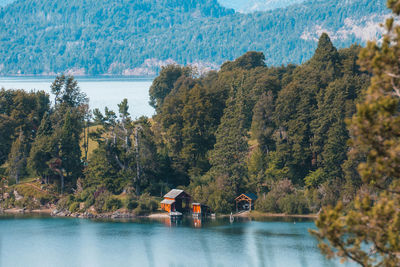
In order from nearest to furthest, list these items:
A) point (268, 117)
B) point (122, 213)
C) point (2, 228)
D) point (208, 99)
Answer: point (2, 228) → point (122, 213) → point (268, 117) → point (208, 99)

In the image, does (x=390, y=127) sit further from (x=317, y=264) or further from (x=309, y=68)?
(x=309, y=68)

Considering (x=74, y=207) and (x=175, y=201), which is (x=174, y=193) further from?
(x=74, y=207)

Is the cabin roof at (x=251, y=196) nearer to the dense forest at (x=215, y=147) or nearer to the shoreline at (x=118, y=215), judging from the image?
the dense forest at (x=215, y=147)

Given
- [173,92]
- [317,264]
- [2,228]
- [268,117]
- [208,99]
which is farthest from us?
[173,92]

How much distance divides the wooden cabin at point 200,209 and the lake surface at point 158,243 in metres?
2.52

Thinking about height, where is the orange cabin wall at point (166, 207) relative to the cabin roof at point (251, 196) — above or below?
below

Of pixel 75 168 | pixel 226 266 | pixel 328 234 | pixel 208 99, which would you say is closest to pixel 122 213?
pixel 75 168

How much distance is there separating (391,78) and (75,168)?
200ft

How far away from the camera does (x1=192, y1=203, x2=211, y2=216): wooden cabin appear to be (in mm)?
69562

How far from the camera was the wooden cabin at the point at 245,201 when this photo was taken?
229 feet

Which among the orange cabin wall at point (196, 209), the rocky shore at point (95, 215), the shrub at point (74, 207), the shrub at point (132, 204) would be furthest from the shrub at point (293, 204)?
the shrub at point (74, 207)

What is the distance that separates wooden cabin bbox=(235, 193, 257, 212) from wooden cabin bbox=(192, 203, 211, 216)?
3372mm

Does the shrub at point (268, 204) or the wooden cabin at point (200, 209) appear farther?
the wooden cabin at point (200, 209)

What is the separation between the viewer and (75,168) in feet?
260
